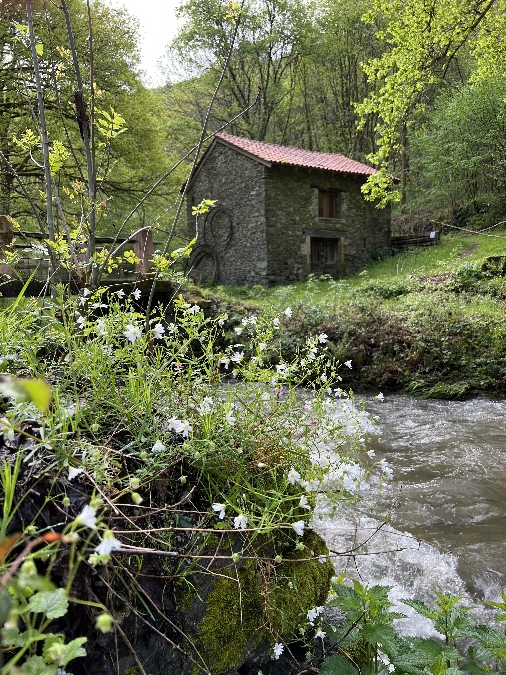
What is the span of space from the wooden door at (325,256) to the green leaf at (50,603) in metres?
18.9

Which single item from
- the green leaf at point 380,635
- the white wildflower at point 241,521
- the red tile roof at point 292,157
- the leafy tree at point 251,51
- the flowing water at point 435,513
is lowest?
the flowing water at point 435,513

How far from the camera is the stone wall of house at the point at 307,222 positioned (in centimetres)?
1809

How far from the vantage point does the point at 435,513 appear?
412cm

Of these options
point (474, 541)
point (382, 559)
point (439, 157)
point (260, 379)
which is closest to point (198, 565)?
point (260, 379)

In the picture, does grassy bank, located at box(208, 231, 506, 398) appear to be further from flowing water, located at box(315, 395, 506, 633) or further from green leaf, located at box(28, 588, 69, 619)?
green leaf, located at box(28, 588, 69, 619)

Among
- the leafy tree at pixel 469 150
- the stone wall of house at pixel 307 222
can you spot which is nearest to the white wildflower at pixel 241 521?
the stone wall of house at pixel 307 222

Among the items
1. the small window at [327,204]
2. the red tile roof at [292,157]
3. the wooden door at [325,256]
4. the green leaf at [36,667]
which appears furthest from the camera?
the wooden door at [325,256]

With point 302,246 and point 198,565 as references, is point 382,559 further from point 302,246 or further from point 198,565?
point 302,246

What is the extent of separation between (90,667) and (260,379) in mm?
1066

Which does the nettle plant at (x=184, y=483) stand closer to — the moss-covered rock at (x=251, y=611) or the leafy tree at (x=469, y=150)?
the moss-covered rock at (x=251, y=611)

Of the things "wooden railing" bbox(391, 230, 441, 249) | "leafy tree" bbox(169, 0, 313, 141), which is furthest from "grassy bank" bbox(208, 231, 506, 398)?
"leafy tree" bbox(169, 0, 313, 141)

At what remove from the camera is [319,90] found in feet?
97.1

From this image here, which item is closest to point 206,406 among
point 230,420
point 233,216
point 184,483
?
point 230,420

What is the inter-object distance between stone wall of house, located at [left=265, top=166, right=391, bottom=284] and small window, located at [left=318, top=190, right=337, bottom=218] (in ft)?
0.61
